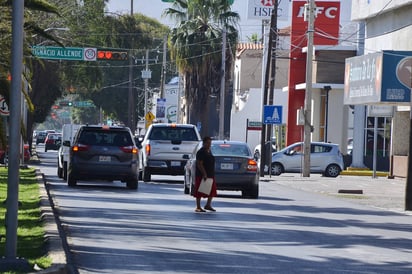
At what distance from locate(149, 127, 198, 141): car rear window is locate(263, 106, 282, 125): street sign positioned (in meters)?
10.8

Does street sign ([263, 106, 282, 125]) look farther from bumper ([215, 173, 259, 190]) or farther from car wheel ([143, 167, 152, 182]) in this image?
bumper ([215, 173, 259, 190])

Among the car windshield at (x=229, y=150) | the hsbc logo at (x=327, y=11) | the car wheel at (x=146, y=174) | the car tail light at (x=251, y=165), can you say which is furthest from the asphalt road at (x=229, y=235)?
the hsbc logo at (x=327, y=11)

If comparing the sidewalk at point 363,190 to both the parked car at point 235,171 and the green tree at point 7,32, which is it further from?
the green tree at point 7,32

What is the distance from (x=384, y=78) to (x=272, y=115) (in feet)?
27.2

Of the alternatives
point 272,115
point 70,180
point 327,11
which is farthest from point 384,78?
point 327,11

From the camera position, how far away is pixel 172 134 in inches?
1441

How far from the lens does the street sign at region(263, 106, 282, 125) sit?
154ft

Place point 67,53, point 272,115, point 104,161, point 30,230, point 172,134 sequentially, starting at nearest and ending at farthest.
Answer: point 30,230
point 104,161
point 172,134
point 272,115
point 67,53

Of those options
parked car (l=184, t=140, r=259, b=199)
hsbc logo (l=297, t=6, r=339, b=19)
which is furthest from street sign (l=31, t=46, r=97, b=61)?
parked car (l=184, t=140, r=259, b=199)

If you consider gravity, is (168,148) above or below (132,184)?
above

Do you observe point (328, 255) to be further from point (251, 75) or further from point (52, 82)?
point (251, 75)

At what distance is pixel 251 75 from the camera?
85938mm

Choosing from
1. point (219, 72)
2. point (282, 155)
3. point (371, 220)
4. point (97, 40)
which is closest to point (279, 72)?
point (219, 72)

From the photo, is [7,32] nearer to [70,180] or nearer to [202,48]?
[70,180]
